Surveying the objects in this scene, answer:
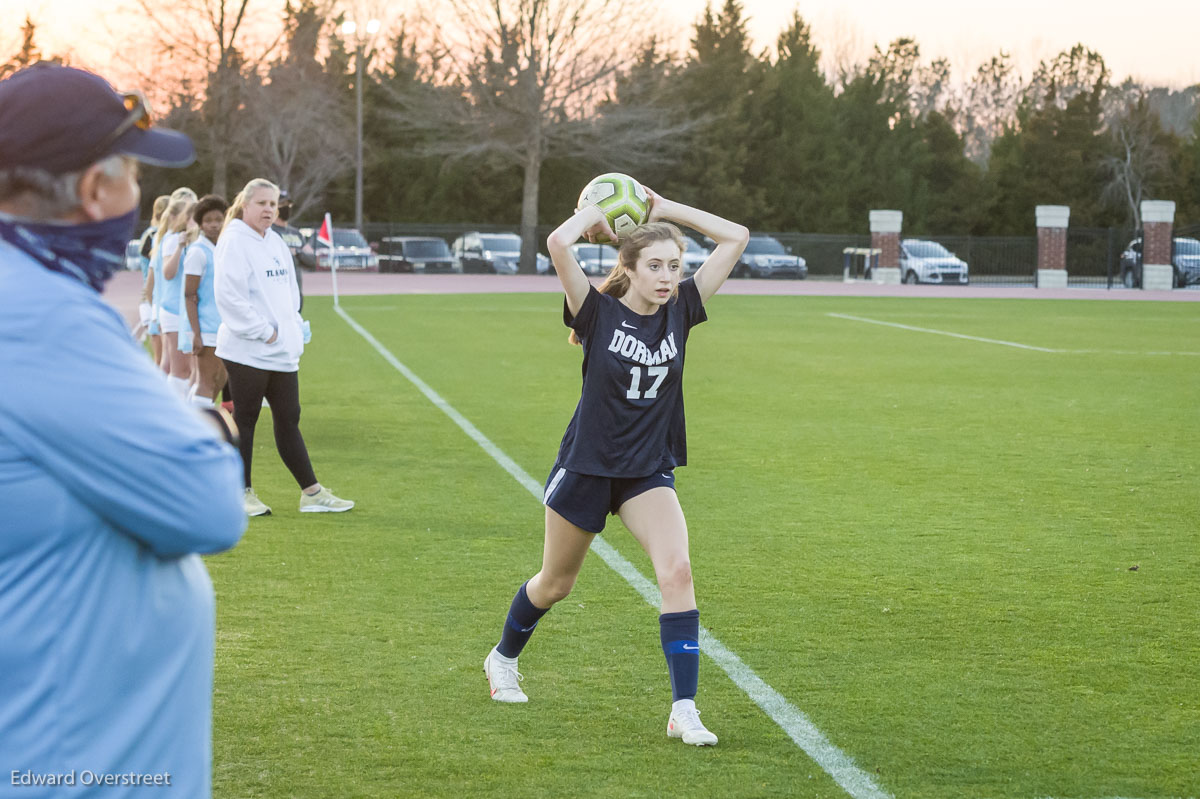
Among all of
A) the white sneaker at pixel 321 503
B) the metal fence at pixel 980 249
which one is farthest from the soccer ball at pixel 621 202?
the metal fence at pixel 980 249

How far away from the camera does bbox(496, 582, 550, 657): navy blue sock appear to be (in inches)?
197

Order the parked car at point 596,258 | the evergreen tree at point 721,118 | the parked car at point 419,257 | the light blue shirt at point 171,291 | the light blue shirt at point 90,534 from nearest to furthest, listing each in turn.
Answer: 1. the light blue shirt at point 90,534
2. the light blue shirt at point 171,291
3. the parked car at point 596,258
4. the parked car at point 419,257
5. the evergreen tree at point 721,118

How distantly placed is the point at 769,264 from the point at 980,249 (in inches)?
498

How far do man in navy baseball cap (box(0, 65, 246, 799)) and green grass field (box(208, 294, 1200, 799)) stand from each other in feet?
8.13

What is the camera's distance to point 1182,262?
46188mm

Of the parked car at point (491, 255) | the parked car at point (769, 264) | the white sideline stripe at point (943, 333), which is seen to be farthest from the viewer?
the parked car at point (491, 255)

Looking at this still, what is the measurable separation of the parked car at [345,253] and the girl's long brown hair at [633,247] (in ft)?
164

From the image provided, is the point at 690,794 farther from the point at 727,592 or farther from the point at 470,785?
the point at 727,592

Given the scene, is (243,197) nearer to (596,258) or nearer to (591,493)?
(591,493)

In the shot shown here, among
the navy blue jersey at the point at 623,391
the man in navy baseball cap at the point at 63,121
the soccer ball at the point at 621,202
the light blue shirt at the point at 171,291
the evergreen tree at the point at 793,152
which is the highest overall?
the evergreen tree at the point at 793,152

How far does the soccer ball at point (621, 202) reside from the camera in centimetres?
499

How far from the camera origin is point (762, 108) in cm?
6612

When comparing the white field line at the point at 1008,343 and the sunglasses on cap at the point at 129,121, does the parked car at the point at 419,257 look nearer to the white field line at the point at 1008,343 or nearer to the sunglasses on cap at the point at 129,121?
the white field line at the point at 1008,343

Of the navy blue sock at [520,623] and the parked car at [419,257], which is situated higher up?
the parked car at [419,257]
